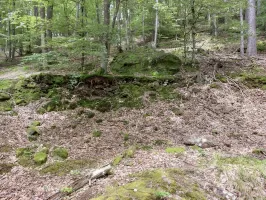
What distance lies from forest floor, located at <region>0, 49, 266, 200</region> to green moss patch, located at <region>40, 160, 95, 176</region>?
0.10 meters

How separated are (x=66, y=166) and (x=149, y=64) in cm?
665

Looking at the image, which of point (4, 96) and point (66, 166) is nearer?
point (66, 166)

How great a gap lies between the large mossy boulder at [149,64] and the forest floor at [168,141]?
1446 millimetres

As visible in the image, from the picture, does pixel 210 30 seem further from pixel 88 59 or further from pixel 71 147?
pixel 71 147

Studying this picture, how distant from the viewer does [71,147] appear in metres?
6.46

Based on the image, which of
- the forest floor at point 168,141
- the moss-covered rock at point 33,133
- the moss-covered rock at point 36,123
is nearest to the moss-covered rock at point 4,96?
the forest floor at point 168,141

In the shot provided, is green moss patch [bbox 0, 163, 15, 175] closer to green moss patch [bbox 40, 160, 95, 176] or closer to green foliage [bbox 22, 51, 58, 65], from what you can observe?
green moss patch [bbox 40, 160, 95, 176]

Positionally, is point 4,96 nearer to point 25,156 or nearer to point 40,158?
point 25,156

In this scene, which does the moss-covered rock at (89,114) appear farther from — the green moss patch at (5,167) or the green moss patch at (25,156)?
the green moss patch at (5,167)

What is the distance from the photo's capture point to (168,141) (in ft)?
21.4

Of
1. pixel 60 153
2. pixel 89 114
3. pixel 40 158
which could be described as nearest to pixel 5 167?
pixel 40 158

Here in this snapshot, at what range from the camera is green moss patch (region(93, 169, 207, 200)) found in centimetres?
346

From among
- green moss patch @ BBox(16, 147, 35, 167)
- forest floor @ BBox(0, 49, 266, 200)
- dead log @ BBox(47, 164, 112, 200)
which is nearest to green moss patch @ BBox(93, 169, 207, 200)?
forest floor @ BBox(0, 49, 266, 200)

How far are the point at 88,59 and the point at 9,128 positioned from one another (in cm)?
614
